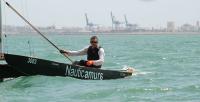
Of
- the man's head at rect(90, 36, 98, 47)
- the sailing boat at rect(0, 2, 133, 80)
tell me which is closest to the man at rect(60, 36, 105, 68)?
the man's head at rect(90, 36, 98, 47)

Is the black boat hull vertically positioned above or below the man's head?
below

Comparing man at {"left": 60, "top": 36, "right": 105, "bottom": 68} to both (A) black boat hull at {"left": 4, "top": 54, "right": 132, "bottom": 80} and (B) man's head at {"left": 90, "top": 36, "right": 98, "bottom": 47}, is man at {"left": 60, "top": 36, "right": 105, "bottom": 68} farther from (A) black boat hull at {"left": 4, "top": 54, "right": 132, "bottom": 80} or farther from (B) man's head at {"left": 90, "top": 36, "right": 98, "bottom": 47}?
(A) black boat hull at {"left": 4, "top": 54, "right": 132, "bottom": 80}

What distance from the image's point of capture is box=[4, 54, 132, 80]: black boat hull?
1656cm

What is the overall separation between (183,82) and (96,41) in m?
2.79

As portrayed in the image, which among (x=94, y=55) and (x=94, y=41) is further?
(x=94, y=55)

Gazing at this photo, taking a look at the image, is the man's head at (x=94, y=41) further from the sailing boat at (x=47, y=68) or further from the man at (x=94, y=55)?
the sailing boat at (x=47, y=68)

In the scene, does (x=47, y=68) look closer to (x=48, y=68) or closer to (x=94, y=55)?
(x=48, y=68)

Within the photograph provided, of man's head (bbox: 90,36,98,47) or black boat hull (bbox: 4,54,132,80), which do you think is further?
man's head (bbox: 90,36,98,47)

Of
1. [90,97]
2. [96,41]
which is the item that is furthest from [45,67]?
[90,97]

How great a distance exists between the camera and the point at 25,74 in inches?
666

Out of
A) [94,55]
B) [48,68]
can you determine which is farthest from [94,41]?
[48,68]

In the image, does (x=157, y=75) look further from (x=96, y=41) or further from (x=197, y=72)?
(x=96, y=41)

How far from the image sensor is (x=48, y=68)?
16.9 meters

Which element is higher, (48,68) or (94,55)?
(94,55)
